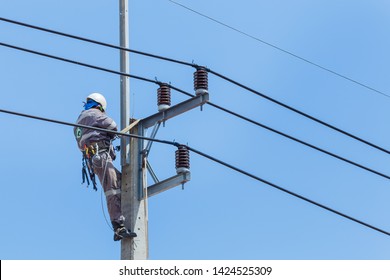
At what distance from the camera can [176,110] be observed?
792 inches

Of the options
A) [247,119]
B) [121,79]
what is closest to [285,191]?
[247,119]

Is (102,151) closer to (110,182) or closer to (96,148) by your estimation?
(96,148)

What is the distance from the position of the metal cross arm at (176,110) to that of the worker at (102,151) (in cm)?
50

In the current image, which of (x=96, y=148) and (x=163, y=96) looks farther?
(x=96, y=148)

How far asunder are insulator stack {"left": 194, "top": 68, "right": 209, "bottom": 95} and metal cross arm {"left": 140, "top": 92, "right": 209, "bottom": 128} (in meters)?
Answer: 0.07

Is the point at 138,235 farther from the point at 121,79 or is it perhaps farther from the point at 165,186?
the point at 121,79

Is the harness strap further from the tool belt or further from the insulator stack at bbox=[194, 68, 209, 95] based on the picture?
the insulator stack at bbox=[194, 68, 209, 95]

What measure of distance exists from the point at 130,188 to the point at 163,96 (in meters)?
1.09

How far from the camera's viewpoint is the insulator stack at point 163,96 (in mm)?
20203

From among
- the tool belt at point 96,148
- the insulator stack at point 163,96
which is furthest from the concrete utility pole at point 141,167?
the tool belt at point 96,148

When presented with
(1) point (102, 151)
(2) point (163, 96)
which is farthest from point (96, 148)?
(2) point (163, 96)

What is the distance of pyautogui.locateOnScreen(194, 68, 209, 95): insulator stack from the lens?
2010cm

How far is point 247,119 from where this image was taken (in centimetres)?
2022

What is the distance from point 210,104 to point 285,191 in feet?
4.07
